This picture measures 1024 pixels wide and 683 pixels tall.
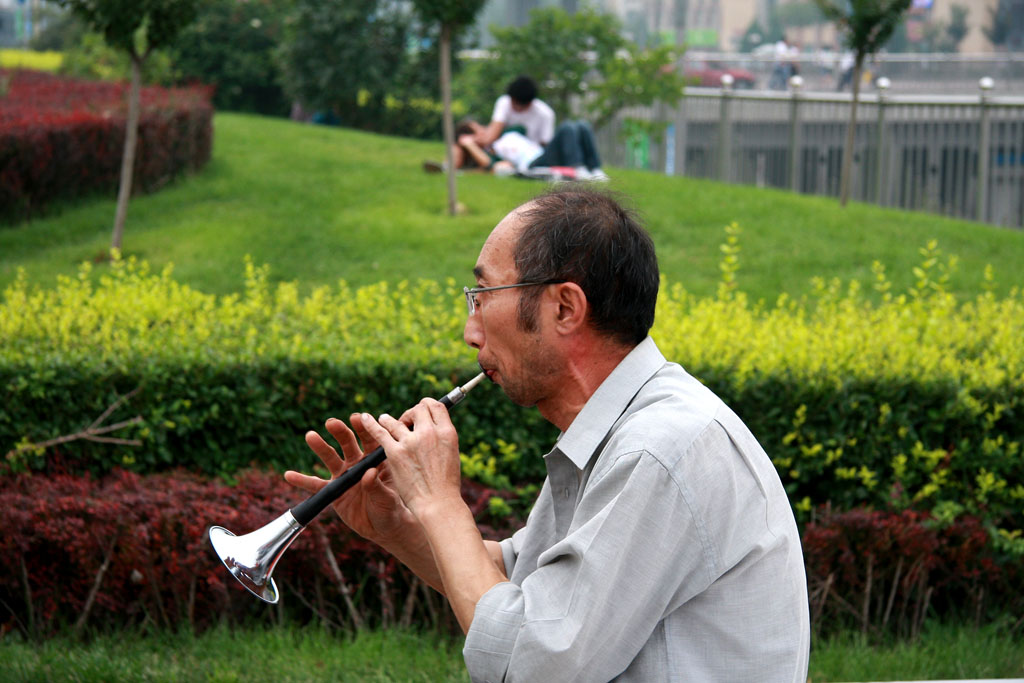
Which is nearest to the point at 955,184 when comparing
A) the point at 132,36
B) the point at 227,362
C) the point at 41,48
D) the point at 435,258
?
the point at 435,258

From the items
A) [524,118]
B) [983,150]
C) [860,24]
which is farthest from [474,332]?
[983,150]

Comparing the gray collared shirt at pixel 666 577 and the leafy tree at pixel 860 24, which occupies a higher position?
the leafy tree at pixel 860 24

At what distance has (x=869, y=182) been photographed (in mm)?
13484

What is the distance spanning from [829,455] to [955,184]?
10190mm

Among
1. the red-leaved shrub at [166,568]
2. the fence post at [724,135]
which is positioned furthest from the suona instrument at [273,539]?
the fence post at [724,135]

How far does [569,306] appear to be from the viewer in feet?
6.15

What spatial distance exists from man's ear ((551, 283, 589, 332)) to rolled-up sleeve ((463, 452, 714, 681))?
0.98 feet

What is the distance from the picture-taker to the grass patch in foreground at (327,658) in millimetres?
3432

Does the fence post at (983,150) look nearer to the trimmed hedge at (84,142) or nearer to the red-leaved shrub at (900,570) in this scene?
the trimmed hedge at (84,142)

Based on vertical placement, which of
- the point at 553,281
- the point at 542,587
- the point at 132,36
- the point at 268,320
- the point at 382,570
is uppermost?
the point at 132,36

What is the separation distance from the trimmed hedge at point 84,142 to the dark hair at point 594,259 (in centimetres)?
794

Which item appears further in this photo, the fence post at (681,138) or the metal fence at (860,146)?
the fence post at (681,138)

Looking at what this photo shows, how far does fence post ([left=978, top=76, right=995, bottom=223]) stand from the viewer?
39.9ft

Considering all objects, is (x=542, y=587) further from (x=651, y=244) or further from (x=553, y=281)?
(x=651, y=244)
